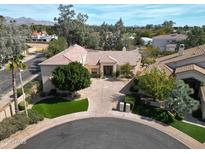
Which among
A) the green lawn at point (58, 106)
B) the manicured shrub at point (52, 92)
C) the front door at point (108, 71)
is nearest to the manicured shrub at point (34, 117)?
the green lawn at point (58, 106)

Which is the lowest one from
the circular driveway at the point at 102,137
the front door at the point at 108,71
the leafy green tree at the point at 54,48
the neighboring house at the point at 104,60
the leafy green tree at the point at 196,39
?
the circular driveway at the point at 102,137

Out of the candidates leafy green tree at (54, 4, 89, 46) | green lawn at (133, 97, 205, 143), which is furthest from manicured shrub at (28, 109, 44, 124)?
leafy green tree at (54, 4, 89, 46)

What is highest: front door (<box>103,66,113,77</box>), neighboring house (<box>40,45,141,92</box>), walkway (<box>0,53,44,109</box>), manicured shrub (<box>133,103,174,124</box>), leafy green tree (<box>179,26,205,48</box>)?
leafy green tree (<box>179,26,205,48</box>)

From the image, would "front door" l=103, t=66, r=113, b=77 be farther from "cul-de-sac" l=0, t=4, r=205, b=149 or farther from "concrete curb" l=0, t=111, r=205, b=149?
"concrete curb" l=0, t=111, r=205, b=149

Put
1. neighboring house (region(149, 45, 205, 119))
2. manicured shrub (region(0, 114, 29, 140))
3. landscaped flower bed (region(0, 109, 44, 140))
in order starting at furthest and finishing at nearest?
neighboring house (region(149, 45, 205, 119)) < landscaped flower bed (region(0, 109, 44, 140)) < manicured shrub (region(0, 114, 29, 140))

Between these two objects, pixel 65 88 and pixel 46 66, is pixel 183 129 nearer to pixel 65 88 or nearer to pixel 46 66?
pixel 65 88

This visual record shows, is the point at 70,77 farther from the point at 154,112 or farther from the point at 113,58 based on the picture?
the point at 113,58

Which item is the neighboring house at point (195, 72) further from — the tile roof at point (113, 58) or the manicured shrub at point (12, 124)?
the manicured shrub at point (12, 124)
